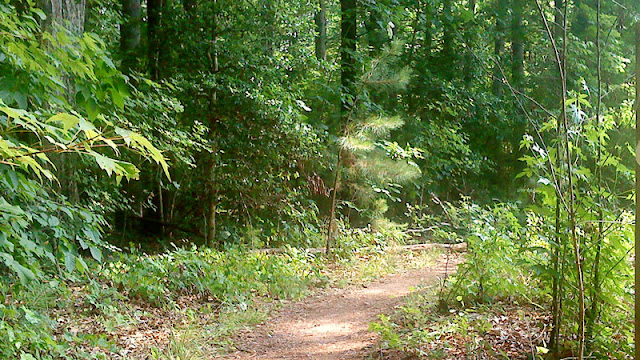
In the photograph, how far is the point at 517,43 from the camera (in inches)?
569

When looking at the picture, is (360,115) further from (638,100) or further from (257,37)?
(638,100)

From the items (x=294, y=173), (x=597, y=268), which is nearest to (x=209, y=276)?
(x=294, y=173)

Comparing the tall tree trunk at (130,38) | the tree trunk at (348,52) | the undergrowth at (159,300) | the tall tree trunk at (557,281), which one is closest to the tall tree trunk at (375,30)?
the tree trunk at (348,52)

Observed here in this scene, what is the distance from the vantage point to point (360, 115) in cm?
1058

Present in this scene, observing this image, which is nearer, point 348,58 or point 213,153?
point 213,153

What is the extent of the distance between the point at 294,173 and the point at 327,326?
14.7 feet

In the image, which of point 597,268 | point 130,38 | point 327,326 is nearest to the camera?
point 597,268

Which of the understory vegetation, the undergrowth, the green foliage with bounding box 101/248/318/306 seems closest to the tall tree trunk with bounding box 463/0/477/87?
the understory vegetation

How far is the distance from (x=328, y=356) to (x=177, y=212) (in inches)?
241

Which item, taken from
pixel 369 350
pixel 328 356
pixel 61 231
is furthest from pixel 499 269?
pixel 61 231

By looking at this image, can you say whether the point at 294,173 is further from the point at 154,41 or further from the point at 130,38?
the point at 130,38

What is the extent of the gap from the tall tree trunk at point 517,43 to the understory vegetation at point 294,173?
0.18 ft

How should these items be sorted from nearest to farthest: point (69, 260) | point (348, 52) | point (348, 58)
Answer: point (69, 260) → point (348, 52) → point (348, 58)

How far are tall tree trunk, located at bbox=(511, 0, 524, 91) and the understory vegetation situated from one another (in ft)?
0.18
